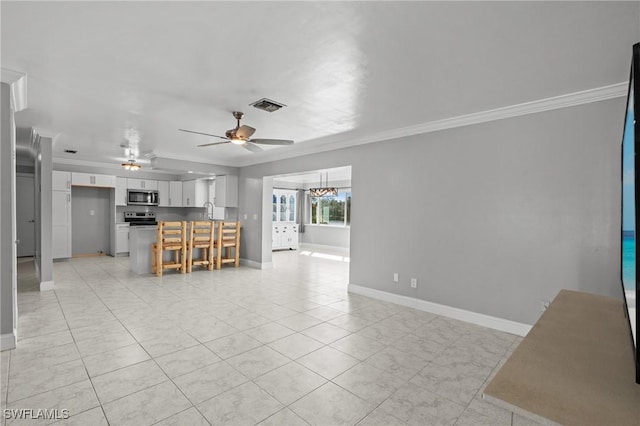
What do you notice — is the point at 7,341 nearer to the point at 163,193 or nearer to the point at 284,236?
the point at 163,193

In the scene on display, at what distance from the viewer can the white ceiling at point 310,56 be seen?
185cm

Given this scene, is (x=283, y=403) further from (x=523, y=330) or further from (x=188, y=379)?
(x=523, y=330)

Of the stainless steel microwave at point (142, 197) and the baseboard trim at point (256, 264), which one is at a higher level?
the stainless steel microwave at point (142, 197)

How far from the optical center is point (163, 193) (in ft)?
29.8

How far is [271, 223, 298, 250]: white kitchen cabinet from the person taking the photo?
997 cm

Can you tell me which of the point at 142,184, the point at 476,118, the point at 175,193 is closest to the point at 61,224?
the point at 142,184

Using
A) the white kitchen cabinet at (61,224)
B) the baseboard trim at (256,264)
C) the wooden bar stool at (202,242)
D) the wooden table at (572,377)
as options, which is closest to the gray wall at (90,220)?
the white kitchen cabinet at (61,224)

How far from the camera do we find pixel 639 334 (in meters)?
0.82

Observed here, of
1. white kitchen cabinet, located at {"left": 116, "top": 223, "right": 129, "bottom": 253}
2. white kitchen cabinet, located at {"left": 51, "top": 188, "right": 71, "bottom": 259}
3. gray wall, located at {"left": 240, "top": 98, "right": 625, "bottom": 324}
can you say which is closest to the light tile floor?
gray wall, located at {"left": 240, "top": 98, "right": 625, "bottom": 324}

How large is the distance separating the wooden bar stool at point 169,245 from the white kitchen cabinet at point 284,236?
376cm

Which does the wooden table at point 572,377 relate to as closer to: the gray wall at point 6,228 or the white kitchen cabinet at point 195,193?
the gray wall at point 6,228

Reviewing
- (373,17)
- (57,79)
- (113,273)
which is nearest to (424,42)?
(373,17)

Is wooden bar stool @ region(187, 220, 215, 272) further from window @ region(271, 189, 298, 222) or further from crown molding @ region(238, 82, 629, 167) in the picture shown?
window @ region(271, 189, 298, 222)

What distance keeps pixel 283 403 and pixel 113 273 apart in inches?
221
